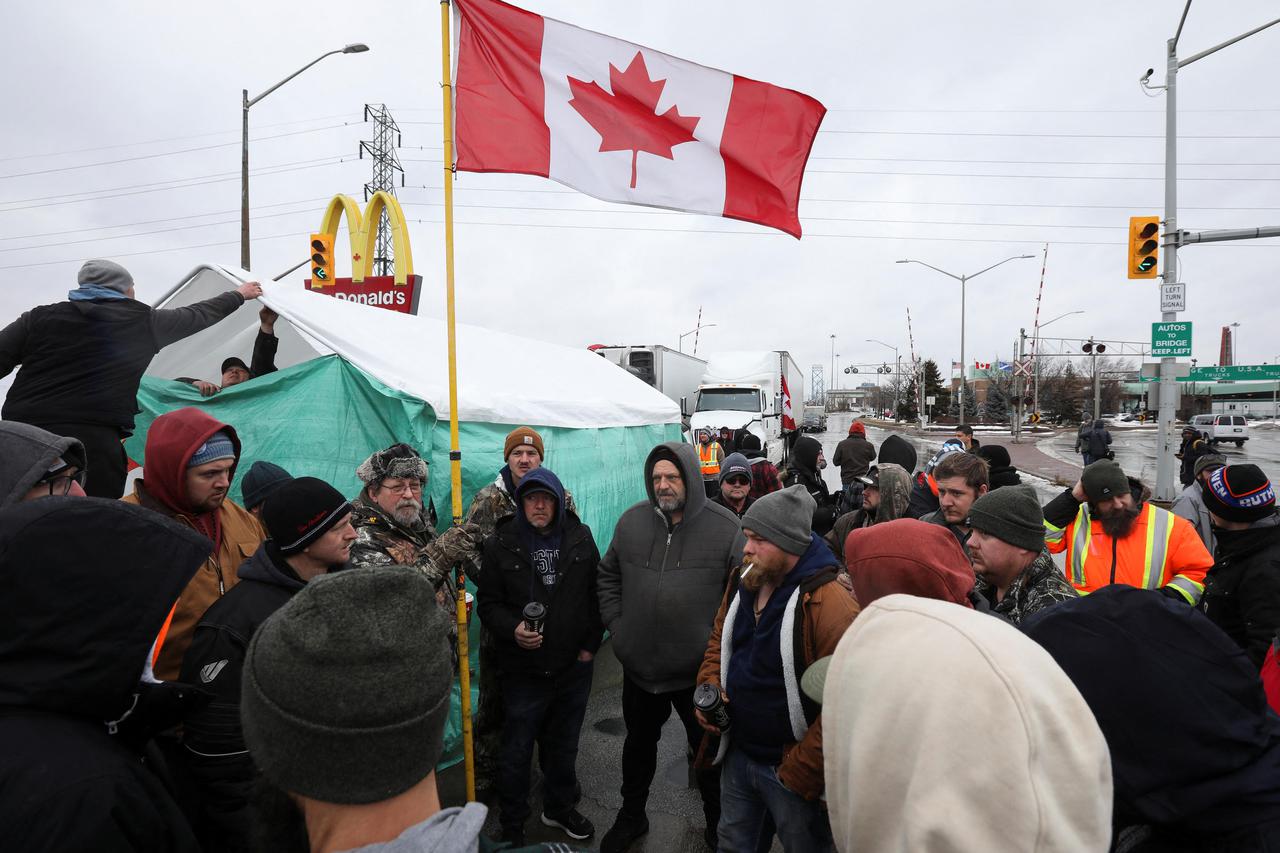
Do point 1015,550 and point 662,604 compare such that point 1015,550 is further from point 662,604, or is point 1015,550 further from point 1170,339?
point 1170,339

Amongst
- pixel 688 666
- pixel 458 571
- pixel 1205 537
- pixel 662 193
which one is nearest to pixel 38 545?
pixel 458 571

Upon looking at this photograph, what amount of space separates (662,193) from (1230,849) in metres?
4.14

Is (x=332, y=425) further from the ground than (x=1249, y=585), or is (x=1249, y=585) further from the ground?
(x=332, y=425)

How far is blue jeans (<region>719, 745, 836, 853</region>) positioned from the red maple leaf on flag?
3531mm

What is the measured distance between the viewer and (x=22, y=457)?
184 cm

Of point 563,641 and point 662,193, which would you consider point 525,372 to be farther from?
point 563,641

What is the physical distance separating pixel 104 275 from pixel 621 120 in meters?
3.16

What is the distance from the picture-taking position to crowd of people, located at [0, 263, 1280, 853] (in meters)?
0.99

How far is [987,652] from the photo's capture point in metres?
1.00

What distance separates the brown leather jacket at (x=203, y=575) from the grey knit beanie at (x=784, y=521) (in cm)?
199

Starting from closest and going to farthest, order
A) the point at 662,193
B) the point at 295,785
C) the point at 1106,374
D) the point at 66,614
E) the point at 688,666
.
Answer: the point at 295,785, the point at 66,614, the point at 688,666, the point at 662,193, the point at 1106,374

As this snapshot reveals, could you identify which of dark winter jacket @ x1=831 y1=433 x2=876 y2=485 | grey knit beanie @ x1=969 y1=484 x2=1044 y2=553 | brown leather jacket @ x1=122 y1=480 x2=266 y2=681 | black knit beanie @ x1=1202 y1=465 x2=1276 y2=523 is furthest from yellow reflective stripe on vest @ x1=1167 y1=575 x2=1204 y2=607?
brown leather jacket @ x1=122 y1=480 x2=266 y2=681

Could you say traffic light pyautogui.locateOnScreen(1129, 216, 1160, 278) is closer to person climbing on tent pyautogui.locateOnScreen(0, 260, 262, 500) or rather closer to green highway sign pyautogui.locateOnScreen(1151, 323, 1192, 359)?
green highway sign pyautogui.locateOnScreen(1151, 323, 1192, 359)

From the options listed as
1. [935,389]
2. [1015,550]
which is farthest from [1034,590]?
[935,389]
